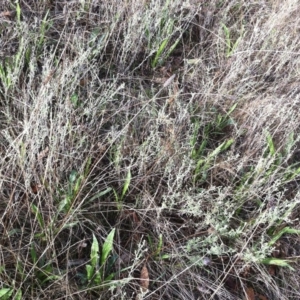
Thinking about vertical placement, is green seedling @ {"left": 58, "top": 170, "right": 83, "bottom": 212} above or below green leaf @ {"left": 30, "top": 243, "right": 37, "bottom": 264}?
above

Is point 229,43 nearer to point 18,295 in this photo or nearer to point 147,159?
point 147,159

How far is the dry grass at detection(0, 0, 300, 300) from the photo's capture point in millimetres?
1508

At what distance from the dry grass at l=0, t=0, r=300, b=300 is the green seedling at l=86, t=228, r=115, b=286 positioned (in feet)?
0.04

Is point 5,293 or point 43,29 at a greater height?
point 43,29

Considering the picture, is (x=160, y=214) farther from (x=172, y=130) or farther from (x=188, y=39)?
(x=188, y=39)

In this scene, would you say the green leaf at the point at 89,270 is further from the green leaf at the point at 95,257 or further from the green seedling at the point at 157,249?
the green seedling at the point at 157,249

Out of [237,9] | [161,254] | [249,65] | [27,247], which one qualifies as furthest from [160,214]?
[237,9]

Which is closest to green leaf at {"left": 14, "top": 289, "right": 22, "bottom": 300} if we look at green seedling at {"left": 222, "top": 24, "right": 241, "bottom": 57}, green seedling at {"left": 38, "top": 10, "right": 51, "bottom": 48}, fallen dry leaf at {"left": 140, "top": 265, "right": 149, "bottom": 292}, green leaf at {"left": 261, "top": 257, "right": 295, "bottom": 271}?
fallen dry leaf at {"left": 140, "top": 265, "right": 149, "bottom": 292}

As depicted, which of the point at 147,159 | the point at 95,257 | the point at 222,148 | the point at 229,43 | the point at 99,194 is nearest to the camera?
the point at 95,257

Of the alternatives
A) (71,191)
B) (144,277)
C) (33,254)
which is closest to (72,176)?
(71,191)

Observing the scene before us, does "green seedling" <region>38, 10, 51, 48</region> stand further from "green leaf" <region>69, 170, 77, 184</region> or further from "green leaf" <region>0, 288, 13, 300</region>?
"green leaf" <region>0, 288, 13, 300</region>

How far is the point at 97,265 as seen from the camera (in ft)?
4.70

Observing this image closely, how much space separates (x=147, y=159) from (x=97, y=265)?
1.67ft

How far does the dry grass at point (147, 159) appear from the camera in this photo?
59.4 inches
